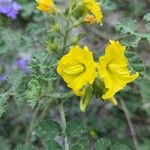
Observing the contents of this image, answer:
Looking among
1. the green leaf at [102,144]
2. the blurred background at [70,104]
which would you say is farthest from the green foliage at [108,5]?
the green leaf at [102,144]

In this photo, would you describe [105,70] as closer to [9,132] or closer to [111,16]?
[9,132]

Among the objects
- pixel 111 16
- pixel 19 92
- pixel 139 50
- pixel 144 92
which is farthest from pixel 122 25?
pixel 111 16

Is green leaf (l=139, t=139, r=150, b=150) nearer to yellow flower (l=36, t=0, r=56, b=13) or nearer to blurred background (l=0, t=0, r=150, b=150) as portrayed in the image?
blurred background (l=0, t=0, r=150, b=150)

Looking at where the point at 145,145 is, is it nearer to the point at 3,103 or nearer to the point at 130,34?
the point at 130,34

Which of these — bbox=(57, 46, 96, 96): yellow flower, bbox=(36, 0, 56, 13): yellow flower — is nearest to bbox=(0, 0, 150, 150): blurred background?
bbox=(36, 0, 56, 13): yellow flower

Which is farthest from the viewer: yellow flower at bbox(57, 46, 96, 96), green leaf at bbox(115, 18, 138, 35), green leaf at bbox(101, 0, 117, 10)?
green leaf at bbox(101, 0, 117, 10)

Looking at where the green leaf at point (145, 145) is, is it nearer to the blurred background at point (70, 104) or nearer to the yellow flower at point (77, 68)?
the blurred background at point (70, 104)

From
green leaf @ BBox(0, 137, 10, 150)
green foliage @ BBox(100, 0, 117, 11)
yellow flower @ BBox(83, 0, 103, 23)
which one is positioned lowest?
green leaf @ BBox(0, 137, 10, 150)

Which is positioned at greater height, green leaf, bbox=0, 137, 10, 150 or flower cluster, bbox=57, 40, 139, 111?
flower cluster, bbox=57, 40, 139, 111
